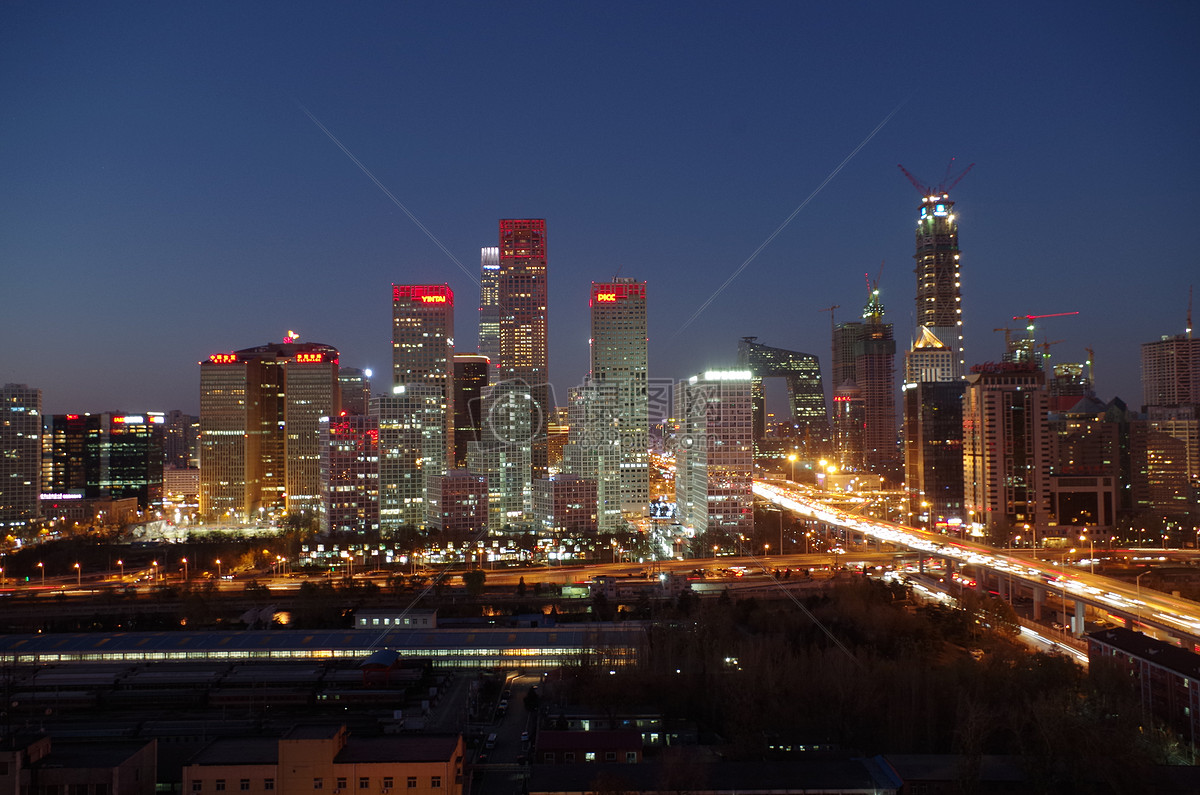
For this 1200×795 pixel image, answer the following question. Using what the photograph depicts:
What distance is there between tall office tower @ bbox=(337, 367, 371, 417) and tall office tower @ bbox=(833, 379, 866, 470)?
30496 mm

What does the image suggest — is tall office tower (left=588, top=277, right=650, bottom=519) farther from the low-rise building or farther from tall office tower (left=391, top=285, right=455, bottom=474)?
the low-rise building

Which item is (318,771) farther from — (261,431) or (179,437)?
(179,437)

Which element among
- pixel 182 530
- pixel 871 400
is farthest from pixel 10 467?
pixel 871 400

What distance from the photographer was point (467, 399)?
41.4m

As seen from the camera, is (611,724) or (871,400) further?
(871,400)

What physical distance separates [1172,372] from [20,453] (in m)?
57.0

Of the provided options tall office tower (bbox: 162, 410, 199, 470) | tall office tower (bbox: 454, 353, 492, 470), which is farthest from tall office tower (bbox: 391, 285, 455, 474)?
tall office tower (bbox: 162, 410, 199, 470)

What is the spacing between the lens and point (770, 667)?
12336mm

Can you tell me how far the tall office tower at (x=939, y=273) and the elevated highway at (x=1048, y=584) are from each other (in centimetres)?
2655

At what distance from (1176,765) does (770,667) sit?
493cm

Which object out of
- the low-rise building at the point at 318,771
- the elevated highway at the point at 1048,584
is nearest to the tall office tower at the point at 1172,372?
the elevated highway at the point at 1048,584

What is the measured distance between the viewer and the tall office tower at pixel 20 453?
112ft

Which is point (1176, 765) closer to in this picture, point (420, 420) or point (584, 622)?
point (584, 622)

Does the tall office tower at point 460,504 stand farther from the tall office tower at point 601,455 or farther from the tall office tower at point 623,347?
the tall office tower at point 623,347
